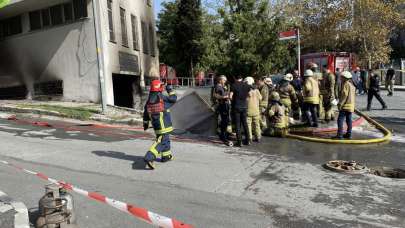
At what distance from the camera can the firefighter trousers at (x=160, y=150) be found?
801cm

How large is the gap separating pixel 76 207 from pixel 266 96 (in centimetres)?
740

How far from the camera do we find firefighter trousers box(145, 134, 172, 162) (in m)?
8.01

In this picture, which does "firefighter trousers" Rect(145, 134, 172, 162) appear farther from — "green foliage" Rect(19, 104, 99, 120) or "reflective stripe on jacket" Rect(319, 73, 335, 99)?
"green foliage" Rect(19, 104, 99, 120)

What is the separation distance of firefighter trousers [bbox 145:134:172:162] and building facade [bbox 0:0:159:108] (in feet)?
31.5

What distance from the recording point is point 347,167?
8.17 m

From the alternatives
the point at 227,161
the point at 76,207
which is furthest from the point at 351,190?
the point at 76,207

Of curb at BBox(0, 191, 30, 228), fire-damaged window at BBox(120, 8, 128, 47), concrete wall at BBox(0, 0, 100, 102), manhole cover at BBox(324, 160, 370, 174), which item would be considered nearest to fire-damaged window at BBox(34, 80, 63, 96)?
concrete wall at BBox(0, 0, 100, 102)

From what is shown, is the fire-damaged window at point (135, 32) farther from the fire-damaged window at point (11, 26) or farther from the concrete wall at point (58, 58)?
the fire-damaged window at point (11, 26)

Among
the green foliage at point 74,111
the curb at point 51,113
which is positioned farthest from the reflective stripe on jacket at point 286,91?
the green foliage at point 74,111

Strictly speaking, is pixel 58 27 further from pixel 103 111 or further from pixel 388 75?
pixel 388 75

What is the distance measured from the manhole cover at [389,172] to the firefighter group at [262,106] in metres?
2.80

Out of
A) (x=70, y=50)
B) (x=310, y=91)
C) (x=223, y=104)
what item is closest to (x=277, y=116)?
(x=310, y=91)

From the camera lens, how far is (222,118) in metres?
11.2

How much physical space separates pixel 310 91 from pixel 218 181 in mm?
6037
